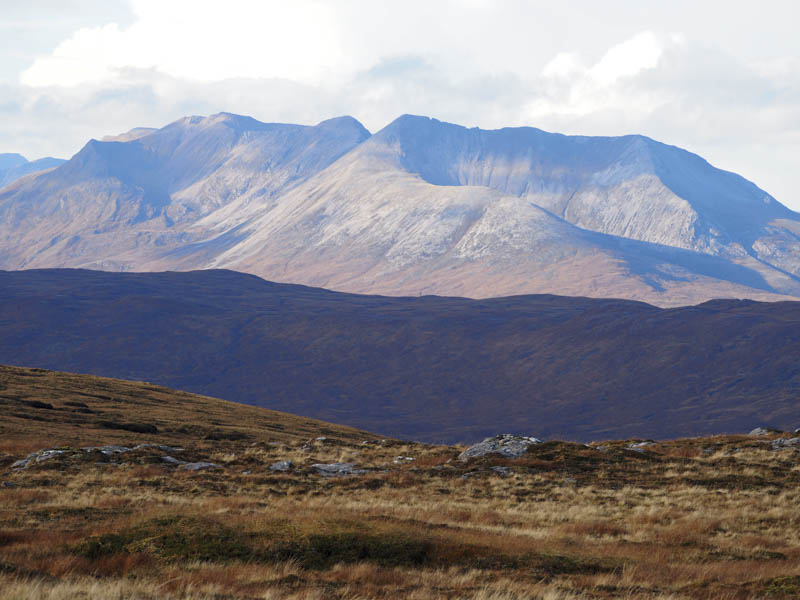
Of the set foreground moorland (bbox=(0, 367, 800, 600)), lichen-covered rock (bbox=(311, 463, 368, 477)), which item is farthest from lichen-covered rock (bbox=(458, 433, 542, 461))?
lichen-covered rock (bbox=(311, 463, 368, 477))

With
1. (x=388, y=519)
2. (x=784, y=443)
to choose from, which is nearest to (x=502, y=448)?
(x=784, y=443)

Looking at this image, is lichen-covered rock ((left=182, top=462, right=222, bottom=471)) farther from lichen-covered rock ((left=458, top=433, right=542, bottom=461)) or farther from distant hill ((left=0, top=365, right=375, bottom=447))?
lichen-covered rock ((left=458, top=433, right=542, bottom=461))

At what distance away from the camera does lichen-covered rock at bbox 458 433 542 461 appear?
1662 inches

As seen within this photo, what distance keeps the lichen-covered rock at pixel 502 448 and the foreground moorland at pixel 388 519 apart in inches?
26.0

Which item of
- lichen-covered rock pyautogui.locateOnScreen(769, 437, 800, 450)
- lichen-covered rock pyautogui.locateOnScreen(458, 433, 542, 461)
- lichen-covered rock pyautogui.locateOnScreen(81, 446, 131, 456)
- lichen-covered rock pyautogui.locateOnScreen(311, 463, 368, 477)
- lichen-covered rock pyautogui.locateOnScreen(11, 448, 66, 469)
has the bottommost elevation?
lichen-covered rock pyautogui.locateOnScreen(311, 463, 368, 477)

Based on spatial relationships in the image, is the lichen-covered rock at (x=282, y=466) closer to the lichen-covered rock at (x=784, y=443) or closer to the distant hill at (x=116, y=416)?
the distant hill at (x=116, y=416)

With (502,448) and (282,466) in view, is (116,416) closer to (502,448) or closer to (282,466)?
(282,466)

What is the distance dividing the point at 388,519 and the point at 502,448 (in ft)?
65.5

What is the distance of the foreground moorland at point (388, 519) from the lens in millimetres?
17266

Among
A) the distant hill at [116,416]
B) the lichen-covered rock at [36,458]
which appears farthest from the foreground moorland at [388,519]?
the distant hill at [116,416]

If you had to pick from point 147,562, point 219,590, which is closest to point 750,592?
point 219,590

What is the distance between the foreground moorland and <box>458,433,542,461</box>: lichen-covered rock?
2.17ft

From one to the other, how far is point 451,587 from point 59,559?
8.02 metres

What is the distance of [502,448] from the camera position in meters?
43.2
